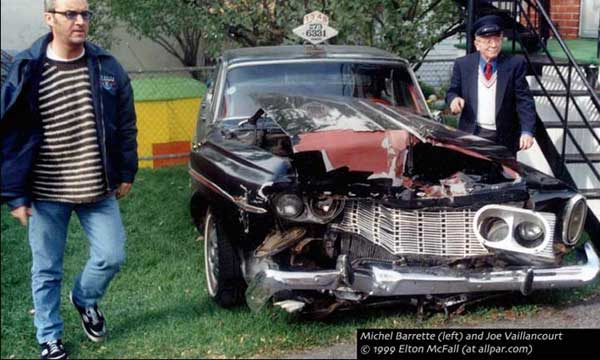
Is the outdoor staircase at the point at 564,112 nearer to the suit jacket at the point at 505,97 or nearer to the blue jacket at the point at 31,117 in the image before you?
the suit jacket at the point at 505,97

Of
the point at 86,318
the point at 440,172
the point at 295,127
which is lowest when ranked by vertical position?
the point at 86,318

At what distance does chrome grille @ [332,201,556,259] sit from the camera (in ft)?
14.8

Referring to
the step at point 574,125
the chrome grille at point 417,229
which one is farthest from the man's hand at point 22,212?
the step at point 574,125

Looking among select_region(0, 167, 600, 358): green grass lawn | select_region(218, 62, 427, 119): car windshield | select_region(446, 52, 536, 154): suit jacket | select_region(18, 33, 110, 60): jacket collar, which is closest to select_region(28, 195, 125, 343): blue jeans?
select_region(0, 167, 600, 358): green grass lawn

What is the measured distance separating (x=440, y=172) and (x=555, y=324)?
1194 mm

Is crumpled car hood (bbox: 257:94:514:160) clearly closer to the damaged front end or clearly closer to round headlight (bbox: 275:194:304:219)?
the damaged front end

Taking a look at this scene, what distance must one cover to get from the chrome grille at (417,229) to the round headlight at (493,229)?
0.23 feet

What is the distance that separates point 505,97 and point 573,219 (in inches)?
61.7

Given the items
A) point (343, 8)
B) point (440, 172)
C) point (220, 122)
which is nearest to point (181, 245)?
point (220, 122)

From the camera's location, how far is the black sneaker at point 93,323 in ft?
14.3

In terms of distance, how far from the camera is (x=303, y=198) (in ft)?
14.6

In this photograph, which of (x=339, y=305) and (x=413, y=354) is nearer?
(x=413, y=354)

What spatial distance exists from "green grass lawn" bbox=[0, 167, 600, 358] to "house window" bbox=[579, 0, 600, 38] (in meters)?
4.80

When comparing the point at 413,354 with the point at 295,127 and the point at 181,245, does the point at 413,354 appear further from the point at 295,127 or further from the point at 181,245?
the point at 181,245
